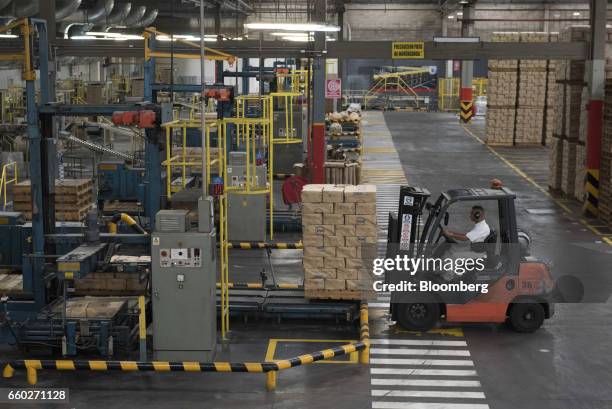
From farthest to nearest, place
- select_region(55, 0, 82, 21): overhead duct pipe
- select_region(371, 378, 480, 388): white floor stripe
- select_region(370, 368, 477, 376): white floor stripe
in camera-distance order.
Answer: select_region(55, 0, 82, 21): overhead duct pipe, select_region(370, 368, 477, 376): white floor stripe, select_region(371, 378, 480, 388): white floor stripe

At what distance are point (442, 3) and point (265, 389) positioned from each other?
135 feet

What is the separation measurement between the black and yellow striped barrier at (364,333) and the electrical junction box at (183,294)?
1905 mm

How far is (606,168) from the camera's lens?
2073cm

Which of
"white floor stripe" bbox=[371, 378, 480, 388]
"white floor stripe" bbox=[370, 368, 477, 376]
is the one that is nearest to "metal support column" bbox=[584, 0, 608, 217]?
"white floor stripe" bbox=[370, 368, 477, 376]

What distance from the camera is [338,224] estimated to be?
41.1ft

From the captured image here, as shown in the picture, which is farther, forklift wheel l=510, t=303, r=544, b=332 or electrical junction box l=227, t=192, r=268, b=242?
electrical junction box l=227, t=192, r=268, b=242

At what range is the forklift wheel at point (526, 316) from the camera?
40.4 feet

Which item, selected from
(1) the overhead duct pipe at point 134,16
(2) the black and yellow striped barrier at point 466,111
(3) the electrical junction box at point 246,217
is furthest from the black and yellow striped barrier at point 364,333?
(2) the black and yellow striped barrier at point 466,111

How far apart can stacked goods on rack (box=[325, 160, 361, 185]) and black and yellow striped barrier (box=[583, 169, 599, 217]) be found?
19.3 ft

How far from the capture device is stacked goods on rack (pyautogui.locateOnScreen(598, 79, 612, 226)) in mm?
20484

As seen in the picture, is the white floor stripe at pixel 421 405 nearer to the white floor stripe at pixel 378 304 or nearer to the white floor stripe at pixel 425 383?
the white floor stripe at pixel 425 383

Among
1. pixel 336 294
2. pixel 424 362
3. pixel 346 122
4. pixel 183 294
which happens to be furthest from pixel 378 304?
pixel 346 122

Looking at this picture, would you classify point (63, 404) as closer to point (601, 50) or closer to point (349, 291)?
point (349, 291)

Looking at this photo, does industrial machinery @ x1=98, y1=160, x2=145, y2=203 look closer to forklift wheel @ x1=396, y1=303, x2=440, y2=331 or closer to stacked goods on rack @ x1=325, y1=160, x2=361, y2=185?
stacked goods on rack @ x1=325, y1=160, x2=361, y2=185
